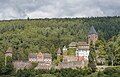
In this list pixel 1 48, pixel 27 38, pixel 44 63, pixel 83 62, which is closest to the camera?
pixel 83 62

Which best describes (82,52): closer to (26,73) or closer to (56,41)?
(26,73)

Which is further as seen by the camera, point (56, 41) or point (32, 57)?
point (56, 41)

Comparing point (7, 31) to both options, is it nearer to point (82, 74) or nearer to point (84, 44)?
point (84, 44)

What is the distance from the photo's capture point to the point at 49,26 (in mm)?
186875

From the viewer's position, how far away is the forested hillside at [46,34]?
440 ft

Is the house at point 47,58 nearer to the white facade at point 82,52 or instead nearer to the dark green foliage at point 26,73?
the white facade at point 82,52

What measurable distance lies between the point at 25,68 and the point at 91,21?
101 m

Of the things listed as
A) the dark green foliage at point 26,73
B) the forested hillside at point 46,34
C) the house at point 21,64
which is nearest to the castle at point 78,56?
the dark green foliage at point 26,73

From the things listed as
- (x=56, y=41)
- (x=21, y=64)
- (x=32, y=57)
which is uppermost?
(x=56, y=41)

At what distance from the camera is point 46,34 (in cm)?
16325

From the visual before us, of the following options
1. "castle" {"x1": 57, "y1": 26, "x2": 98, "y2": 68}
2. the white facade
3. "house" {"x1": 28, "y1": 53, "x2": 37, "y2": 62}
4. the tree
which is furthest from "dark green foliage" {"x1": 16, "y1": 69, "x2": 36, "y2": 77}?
the white facade

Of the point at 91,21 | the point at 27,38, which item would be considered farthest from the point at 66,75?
the point at 91,21

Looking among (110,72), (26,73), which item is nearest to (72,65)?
(26,73)

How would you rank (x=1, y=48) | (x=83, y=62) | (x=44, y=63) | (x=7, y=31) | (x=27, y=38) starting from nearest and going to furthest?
(x=83, y=62) < (x=44, y=63) < (x=1, y=48) < (x=27, y=38) < (x=7, y=31)
